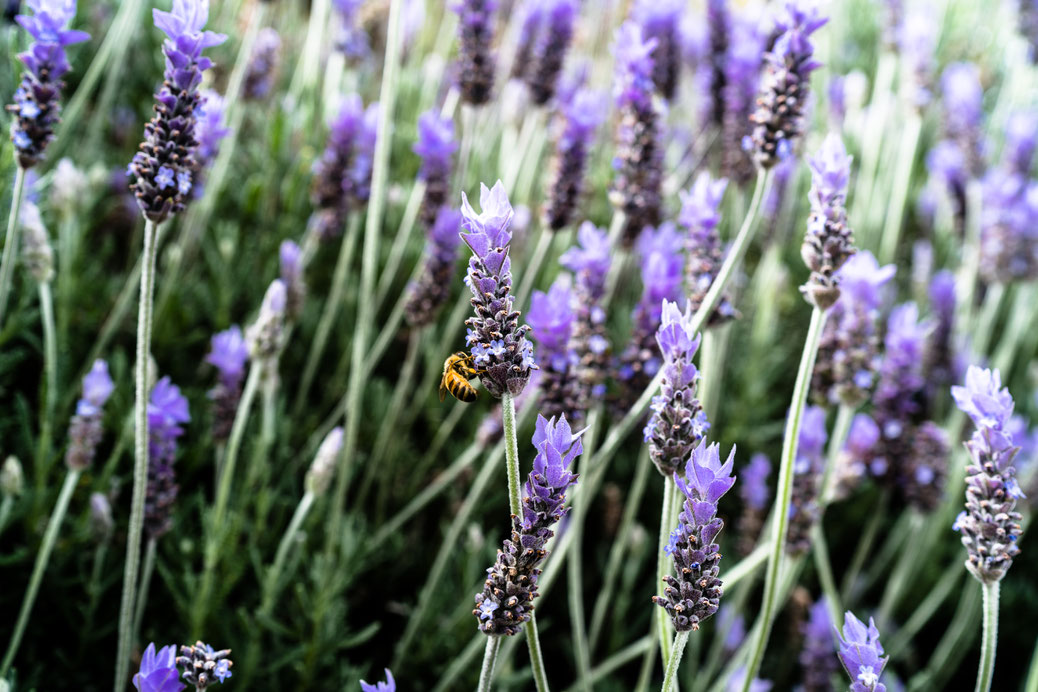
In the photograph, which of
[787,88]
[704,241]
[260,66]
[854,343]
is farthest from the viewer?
[260,66]

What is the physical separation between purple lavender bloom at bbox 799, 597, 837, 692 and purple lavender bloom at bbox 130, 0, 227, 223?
1578 millimetres

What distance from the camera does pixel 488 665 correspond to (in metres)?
1.02

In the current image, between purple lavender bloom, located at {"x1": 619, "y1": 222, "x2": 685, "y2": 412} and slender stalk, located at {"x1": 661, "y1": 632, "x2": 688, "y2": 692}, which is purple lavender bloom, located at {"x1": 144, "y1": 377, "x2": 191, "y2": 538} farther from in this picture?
slender stalk, located at {"x1": 661, "y1": 632, "x2": 688, "y2": 692}

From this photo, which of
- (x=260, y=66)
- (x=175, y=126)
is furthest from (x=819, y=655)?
(x=260, y=66)

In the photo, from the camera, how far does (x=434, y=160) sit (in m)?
2.12

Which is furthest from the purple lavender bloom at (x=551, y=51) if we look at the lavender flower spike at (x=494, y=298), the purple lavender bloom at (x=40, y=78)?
the lavender flower spike at (x=494, y=298)

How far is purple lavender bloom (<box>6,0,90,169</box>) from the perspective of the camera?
133cm

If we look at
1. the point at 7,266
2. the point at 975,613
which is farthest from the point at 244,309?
the point at 975,613

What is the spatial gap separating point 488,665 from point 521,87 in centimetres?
232

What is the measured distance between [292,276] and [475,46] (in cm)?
71

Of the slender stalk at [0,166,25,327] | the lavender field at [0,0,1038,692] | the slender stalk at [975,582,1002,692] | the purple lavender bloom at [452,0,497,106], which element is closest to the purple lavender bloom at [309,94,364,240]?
the lavender field at [0,0,1038,692]

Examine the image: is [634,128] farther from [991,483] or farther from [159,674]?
[159,674]

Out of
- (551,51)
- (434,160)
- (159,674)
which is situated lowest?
(159,674)

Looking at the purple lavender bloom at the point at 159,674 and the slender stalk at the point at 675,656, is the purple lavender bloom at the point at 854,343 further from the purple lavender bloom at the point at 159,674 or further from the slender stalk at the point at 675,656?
the purple lavender bloom at the point at 159,674
